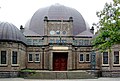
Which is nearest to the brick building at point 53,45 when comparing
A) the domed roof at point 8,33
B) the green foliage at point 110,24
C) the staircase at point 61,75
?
the domed roof at point 8,33

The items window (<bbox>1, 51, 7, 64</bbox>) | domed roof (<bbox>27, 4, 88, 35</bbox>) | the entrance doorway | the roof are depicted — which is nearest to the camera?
window (<bbox>1, 51, 7, 64</bbox>)

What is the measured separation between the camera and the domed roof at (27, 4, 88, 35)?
184ft

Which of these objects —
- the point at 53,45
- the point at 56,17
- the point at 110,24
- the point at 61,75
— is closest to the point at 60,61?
the point at 53,45

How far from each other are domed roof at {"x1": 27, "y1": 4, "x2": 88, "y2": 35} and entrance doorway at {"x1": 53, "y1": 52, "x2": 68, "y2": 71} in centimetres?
684

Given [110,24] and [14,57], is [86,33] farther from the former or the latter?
[110,24]

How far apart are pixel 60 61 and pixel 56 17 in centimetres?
947

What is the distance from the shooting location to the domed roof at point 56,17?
2212 inches

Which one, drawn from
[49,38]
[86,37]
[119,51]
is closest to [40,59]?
[49,38]

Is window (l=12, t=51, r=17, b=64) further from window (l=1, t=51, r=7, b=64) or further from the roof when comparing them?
the roof

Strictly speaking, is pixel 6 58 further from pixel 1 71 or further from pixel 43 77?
pixel 43 77

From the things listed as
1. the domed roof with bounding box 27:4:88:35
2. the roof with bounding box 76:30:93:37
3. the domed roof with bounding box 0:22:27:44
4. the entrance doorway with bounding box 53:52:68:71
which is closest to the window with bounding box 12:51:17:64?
the domed roof with bounding box 0:22:27:44

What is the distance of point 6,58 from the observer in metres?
Answer: 41.1

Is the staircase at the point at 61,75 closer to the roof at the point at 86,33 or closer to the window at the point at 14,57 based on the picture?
the window at the point at 14,57

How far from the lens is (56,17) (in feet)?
183
